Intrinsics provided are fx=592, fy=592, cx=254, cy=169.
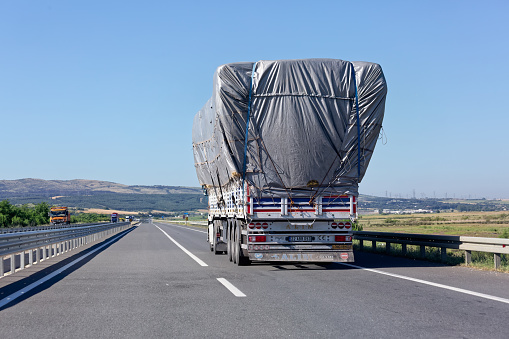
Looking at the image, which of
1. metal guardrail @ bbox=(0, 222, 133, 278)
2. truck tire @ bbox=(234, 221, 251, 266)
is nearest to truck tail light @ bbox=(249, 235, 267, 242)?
truck tire @ bbox=(234, 221, 251, 266)

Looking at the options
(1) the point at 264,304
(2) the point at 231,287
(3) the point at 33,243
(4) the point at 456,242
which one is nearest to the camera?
(1) the point at 264,304

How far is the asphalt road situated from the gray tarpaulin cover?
221cm

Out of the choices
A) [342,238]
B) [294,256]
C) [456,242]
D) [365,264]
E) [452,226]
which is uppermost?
[342,238]

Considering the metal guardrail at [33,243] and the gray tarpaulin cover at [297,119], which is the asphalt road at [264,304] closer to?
the metal guardrail at [33,243]

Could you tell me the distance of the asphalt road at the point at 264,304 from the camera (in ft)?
22.4

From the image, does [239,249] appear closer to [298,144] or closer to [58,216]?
[298,144]

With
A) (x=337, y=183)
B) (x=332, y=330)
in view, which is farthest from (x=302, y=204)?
(x=332, y=330)

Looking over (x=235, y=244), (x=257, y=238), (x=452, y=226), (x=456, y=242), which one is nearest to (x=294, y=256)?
(x=257, y=238)

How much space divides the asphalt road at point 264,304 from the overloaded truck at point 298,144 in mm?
871

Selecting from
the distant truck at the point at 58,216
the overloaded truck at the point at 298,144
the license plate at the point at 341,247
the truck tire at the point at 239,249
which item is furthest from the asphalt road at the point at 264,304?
the distant truck at the point at 58,216

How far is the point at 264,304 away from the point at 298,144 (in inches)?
222

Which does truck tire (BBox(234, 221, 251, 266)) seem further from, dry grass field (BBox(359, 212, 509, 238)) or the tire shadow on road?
dry grass field (BBox(359, 212, 509, 238))

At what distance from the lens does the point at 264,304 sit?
28.5 feet

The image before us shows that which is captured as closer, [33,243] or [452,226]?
[33,243]
